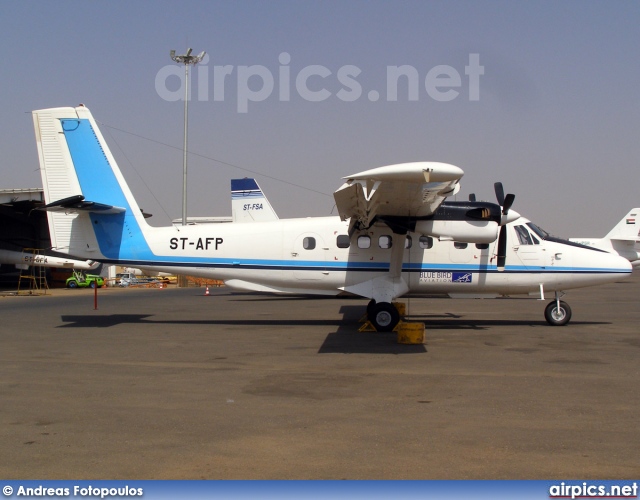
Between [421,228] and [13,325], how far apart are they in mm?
11639

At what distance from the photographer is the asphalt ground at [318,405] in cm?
519

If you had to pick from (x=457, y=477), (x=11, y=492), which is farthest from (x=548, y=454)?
(x=11, y=492)

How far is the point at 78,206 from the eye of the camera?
49.8 ft

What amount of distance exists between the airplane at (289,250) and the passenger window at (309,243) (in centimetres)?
3

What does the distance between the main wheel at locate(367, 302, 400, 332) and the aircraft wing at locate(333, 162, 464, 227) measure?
213 centimetres

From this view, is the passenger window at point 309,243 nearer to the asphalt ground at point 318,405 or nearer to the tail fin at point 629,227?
the asphalt ground at point 318,405

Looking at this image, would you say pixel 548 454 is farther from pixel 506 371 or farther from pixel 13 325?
pixel 13 325

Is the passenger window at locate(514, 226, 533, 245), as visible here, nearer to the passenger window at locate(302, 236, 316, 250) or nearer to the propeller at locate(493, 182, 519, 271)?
the propeller at locate(493, 182, 519, 271)

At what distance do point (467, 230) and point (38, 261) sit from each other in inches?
1532

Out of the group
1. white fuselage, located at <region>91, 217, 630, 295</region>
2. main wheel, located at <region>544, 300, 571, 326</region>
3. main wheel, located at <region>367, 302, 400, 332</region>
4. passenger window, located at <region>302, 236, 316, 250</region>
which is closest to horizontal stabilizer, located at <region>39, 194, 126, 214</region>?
white fuselage, located at <region>91, 217, 630, 295</region>

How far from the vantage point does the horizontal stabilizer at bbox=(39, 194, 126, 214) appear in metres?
14.7

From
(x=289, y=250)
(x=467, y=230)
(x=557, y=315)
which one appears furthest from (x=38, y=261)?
(x=557, y=315)

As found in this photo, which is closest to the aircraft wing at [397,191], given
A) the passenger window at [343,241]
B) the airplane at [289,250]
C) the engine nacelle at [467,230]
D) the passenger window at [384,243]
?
the engine nacelle at [467,230]

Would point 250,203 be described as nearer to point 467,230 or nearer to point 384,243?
point 384,243
